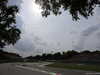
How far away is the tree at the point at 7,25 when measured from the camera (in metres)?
20.6

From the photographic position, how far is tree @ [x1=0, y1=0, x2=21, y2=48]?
20609 mm

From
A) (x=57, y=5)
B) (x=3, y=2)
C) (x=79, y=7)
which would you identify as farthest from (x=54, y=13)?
(x=3, y=2)

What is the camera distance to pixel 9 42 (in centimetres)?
2212

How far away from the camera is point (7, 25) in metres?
21.4

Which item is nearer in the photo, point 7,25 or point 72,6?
point 72,6

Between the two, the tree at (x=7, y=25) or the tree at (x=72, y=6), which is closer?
the tree at (x=72, y=6)

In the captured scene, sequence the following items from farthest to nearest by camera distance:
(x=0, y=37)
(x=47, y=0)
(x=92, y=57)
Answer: (x=92, y=57) < (x=0, y=37) < (x=47, y=0)

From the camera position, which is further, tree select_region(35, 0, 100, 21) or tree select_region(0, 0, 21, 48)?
tree select_region(0, 0, 21, 48)

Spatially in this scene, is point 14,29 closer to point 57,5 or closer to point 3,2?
point 3,2

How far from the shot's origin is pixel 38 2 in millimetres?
10594

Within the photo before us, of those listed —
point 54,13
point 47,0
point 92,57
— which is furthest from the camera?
point 92,57

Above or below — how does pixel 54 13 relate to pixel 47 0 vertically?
below

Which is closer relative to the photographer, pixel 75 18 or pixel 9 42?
pixel 75 18

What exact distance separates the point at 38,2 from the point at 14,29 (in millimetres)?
13277
